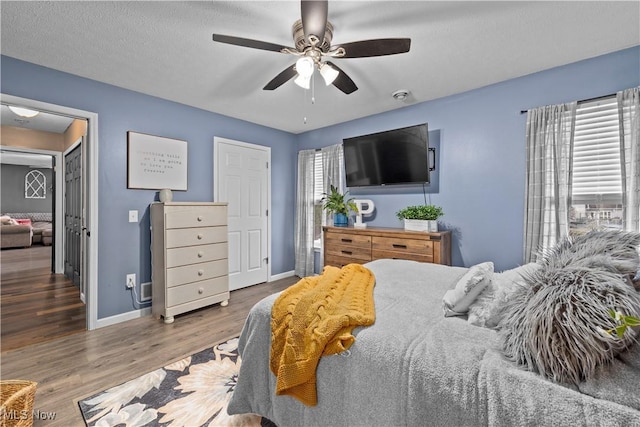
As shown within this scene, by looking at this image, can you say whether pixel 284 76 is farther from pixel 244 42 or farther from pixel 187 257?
pixel 187 257

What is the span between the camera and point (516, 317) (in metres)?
0.98

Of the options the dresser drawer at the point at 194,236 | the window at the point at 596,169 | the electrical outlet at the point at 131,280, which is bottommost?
the electrical outlet at the point at 131,280

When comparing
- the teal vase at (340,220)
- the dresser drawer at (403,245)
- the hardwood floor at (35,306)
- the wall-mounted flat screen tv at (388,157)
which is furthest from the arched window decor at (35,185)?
the dresser drawer at (403,245)

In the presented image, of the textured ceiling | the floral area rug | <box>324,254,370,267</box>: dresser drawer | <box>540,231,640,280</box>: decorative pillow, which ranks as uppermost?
the textured ceiling

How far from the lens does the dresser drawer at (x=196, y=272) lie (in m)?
2.98

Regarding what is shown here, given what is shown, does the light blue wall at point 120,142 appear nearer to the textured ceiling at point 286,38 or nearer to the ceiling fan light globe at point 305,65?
the textured ceiling at point 286,38

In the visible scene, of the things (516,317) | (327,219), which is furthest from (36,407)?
(327,219)

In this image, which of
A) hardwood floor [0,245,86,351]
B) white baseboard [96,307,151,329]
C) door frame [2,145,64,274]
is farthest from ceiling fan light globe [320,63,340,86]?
door frame [2,145,64,274]

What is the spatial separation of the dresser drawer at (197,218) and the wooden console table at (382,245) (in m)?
1.37

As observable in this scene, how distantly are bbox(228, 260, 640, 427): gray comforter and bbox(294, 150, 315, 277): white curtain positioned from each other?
297 centimetres

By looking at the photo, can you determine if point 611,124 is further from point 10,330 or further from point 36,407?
point 10,330

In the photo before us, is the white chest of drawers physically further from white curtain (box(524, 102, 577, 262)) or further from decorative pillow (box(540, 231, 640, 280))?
white curtain (box(524, 102, 577, 262))

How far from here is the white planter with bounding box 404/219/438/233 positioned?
10.0 feet

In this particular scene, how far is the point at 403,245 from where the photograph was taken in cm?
309
